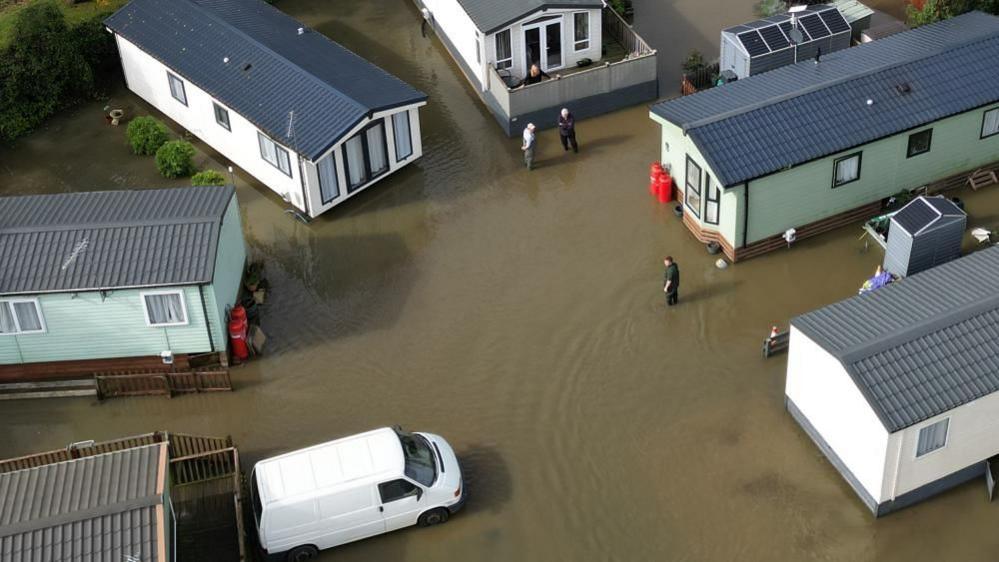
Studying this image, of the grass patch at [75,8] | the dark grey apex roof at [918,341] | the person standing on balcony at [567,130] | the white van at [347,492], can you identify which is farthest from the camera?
the grass patch at [75,8]

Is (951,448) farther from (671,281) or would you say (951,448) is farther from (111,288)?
(111,288)

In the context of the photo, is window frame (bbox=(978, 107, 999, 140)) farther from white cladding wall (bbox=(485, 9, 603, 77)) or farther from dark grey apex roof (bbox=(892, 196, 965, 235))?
white cladding wall (bbox=(485, 9, 603, 77))

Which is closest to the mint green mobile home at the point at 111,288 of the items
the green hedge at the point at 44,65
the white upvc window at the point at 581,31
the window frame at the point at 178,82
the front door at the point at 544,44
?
the window frame at the point at 178,82

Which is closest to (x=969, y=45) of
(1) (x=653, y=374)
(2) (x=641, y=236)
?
(2) (x=641, y=236)

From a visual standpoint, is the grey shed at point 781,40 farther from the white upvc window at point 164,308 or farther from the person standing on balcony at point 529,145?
the white upvc window at point 164,308

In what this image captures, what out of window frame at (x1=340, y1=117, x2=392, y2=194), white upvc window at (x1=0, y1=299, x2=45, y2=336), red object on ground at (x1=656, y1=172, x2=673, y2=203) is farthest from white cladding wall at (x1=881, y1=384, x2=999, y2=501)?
white upvc window at (x1=0, y1=299, x2=45, y2=336)

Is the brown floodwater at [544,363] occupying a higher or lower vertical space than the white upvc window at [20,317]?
lower
